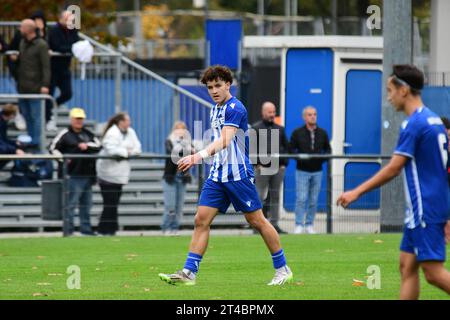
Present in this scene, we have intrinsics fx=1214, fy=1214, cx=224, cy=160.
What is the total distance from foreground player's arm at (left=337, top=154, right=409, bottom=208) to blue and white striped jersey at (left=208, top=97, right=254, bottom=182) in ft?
9.98

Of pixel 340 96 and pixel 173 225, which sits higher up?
pixel 340 96

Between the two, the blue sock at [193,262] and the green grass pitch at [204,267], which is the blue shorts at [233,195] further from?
the green grass pitch at [204,267]

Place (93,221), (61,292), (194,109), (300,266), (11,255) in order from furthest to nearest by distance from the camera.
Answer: (194,109)
(93,221)
(11,255)
(300,266)
(61,292)

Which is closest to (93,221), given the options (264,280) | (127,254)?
(127,254)

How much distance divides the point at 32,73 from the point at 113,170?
298 cm

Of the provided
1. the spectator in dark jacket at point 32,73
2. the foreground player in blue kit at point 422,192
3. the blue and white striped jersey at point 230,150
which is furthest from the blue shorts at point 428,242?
the spectator in dark jacket at point 32,73

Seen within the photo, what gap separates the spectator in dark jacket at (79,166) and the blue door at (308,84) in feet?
17.4

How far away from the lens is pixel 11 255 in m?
16.1

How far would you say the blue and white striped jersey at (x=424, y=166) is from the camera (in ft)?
30.0

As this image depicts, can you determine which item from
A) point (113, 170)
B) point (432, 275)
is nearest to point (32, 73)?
point (113, 170)

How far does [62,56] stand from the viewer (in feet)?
73.5

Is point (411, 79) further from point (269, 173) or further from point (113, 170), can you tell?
point (113, 170)

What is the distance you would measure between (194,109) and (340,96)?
312cm
